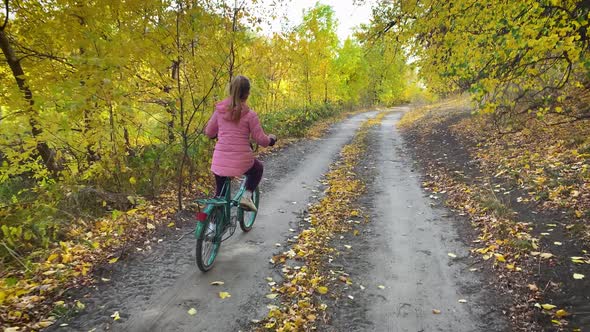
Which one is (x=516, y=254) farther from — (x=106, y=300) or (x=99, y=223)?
(x=99, y=223)

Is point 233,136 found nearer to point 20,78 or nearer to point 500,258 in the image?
point 500,258

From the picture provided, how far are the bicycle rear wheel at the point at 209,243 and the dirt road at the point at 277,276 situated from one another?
15 centimetres

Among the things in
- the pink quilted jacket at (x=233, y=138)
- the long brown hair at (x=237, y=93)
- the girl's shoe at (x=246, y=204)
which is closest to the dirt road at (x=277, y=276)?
the girl's shoe at (x=246, y=204)

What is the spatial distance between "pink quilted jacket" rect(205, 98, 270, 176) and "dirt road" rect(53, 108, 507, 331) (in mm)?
1293

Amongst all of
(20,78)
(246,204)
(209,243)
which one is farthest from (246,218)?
(20,78)

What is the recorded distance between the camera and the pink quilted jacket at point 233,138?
14.5ft

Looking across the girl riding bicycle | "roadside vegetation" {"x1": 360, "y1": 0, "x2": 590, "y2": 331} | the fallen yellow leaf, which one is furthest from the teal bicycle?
the fallen yellow leaf

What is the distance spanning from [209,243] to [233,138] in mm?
1342

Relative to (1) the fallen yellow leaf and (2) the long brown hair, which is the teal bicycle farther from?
(1) the fallen yellow leaf

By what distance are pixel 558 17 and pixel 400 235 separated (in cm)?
428

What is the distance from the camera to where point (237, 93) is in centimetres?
420

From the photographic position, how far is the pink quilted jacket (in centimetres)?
441

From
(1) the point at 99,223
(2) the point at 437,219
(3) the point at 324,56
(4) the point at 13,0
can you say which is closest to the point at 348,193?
(2) the point at 437,219

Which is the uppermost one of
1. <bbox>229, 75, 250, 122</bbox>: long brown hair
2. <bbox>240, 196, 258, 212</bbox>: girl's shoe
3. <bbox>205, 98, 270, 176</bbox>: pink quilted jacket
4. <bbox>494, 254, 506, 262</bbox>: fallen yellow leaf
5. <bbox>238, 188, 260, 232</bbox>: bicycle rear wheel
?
<bbox>229, 75, 250, 122</bbox>: long brown hair
